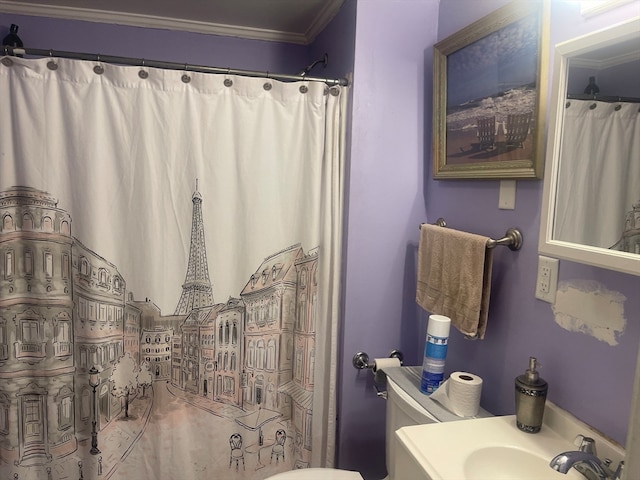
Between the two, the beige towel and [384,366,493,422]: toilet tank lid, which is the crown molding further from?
[384,366,493,422]: toilet tank lid

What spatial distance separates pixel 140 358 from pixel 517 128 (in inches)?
60.9

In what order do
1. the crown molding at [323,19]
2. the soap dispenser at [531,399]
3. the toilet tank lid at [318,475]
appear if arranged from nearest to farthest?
the soap dispenser at [531,399] < the toilet tank lid at [318,475] < the crown molding at [323,19]

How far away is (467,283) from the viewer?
4.64 feet

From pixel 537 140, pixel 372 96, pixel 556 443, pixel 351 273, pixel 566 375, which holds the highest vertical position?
pixel 372 96

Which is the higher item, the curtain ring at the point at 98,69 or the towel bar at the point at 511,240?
the curtain ring at the point at 98,69

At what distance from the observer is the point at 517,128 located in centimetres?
130

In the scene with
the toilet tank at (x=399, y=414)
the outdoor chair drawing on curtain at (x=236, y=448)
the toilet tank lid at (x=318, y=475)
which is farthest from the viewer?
the outdoor chair drawing on curtain at (x=236, y=448)

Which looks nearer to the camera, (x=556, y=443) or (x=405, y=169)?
(x=556, y=443)

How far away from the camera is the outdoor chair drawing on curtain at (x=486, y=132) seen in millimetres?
1408

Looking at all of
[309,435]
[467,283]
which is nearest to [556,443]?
[467,283]

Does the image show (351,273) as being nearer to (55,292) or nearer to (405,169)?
(405,169)

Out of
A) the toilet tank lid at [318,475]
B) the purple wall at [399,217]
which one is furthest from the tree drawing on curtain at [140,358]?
the toilet tank lid at [318,475]

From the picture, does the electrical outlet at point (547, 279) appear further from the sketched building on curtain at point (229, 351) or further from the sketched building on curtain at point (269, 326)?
the sketched building on curtain at point (229, 351)

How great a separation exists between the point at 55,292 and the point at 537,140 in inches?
65.4
